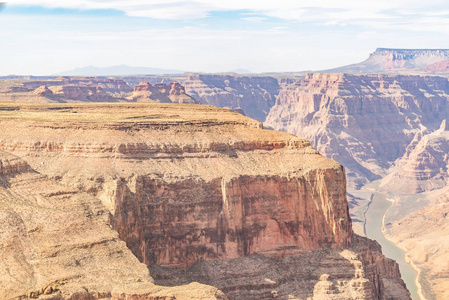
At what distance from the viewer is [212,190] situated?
3585 inches

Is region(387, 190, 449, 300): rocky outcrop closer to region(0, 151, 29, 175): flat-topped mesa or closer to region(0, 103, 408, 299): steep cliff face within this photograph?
region(0, 103, 408, 299): steep cliff face

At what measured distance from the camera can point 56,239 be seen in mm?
66000

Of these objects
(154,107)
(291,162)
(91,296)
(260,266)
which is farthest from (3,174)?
(154,107)

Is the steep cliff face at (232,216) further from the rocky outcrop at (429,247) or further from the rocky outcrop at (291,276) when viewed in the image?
the rocky outcrop at (429,247)

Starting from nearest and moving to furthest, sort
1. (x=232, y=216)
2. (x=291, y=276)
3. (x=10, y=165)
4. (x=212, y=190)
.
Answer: (x=10, y=165), (x=291, y=276), (x=232, y=216), (x=212, y=190)

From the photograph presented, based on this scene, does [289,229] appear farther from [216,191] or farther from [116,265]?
[116,265]

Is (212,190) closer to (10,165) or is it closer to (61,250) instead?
(10,165)

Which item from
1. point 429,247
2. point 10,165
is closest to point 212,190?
point 10,165

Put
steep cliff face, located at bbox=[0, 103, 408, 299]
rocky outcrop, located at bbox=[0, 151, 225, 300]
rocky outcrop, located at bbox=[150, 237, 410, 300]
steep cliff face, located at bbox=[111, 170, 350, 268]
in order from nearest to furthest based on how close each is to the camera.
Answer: rocky outcrop, located at bbox=[0, 151, 225, 300] → rocky outcrop, located at bbox=[150, 237, 410, 300] → steep cliff face, located at bbox=[111, 170, 350, 268] → steep cliff face, located at bbox=[0, 103, 408, 299]

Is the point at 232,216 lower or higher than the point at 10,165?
lower

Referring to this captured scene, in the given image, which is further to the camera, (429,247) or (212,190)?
(429,247)

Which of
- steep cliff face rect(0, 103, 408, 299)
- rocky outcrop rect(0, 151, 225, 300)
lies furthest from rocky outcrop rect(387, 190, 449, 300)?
rocky outcrop rect(0, 151, 225, 300)

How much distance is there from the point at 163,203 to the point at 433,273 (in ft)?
256

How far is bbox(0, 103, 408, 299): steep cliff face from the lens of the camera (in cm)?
8731
